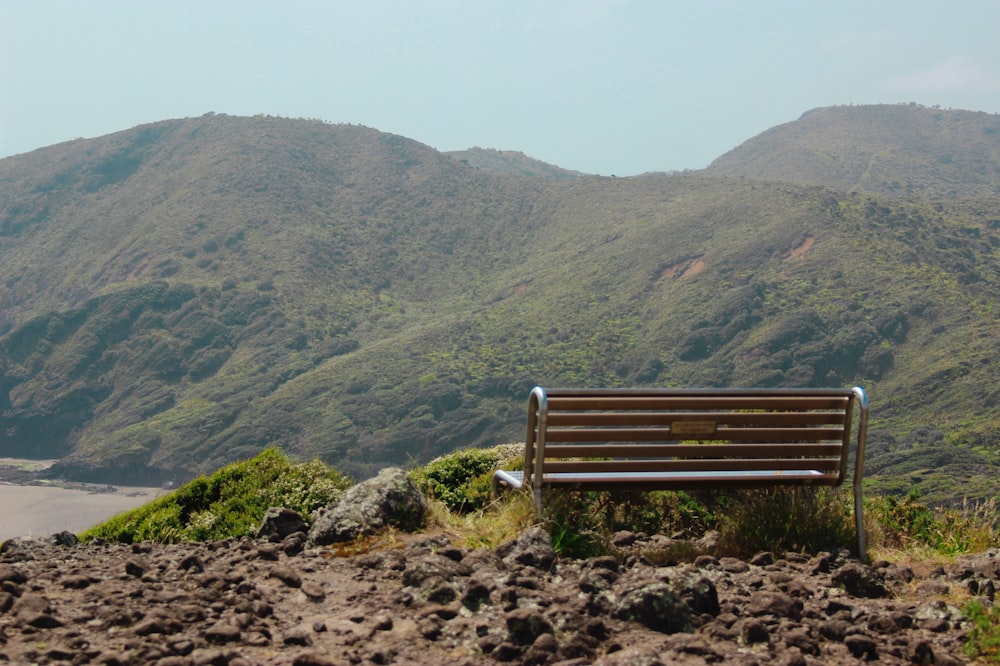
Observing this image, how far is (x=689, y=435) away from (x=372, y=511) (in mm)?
1656

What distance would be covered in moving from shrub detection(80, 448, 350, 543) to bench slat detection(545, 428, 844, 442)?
167cm

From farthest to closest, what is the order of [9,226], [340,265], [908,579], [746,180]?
[9,226] < [340,265] < [746,180] < [908,579]

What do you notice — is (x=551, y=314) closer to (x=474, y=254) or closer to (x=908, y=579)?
(x=474, y=254)

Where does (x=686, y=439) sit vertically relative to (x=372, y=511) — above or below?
above

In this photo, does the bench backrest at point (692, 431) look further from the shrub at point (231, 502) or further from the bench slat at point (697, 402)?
the shrub at point (231, 502)

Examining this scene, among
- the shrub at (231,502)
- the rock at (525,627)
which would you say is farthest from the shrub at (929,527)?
the shrub at (231,502)

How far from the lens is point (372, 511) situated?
5.54 metres

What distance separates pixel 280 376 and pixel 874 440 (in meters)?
52.3

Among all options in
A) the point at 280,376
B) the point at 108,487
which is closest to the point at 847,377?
the point at 280,376

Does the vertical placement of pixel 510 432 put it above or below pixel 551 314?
below

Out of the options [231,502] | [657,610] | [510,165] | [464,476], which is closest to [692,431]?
[657,610]

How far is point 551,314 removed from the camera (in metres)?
90.8

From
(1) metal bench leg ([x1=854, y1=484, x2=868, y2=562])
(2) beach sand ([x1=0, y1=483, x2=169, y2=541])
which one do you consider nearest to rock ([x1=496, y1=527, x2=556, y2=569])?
(1) metal bench leg ([x1=854, y1=484, x2=868, y2=562])

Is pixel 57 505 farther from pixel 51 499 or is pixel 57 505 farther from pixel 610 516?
pixel 610 516
